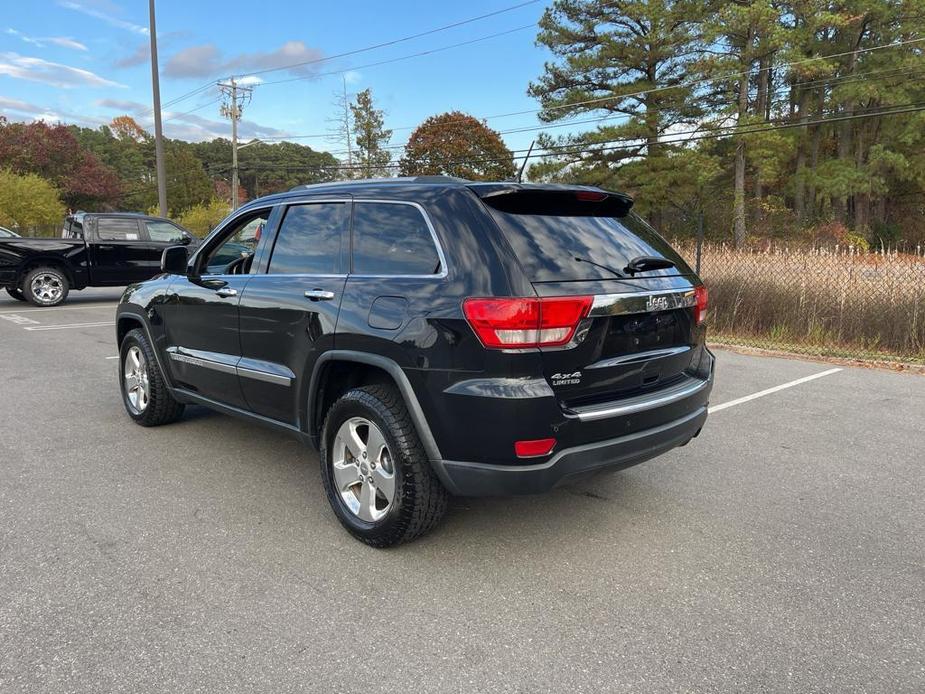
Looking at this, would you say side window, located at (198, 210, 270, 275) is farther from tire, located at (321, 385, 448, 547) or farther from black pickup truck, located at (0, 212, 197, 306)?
black pickup truck, located at (0, 212, 197, 306)

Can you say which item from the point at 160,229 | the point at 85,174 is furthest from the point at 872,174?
Answer: the point at 85,174

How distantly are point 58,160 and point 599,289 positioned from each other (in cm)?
6847

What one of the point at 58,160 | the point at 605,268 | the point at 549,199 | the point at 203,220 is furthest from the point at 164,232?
the point at 58,160

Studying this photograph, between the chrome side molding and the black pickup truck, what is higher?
the black pickup truck

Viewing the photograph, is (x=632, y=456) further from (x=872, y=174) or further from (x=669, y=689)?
(x=872, y=174)

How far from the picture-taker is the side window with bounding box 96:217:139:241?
13.6 metres

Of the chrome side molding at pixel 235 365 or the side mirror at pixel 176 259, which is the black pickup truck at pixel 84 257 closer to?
the side mirror at pixel 176 259

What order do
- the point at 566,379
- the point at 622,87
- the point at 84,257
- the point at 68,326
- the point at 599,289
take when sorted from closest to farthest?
the point at 566,379 → the point at 599,289 → the point at 68,326 → the point at 84,257 → the point at 622,87

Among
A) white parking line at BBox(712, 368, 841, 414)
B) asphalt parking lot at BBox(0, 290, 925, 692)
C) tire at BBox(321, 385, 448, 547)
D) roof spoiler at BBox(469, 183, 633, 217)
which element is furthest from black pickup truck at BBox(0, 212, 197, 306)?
roof spoiler at BBox(469, 183, 633, 217)

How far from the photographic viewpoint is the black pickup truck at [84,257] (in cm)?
1316

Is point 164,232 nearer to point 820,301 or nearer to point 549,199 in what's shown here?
point 820,301

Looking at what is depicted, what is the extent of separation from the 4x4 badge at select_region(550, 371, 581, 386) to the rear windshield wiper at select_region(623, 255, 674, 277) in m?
0.66

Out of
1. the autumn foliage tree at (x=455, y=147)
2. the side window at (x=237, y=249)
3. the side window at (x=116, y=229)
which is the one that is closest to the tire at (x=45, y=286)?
the side window at (x=116, y=229)

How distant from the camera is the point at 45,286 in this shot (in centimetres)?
1356
